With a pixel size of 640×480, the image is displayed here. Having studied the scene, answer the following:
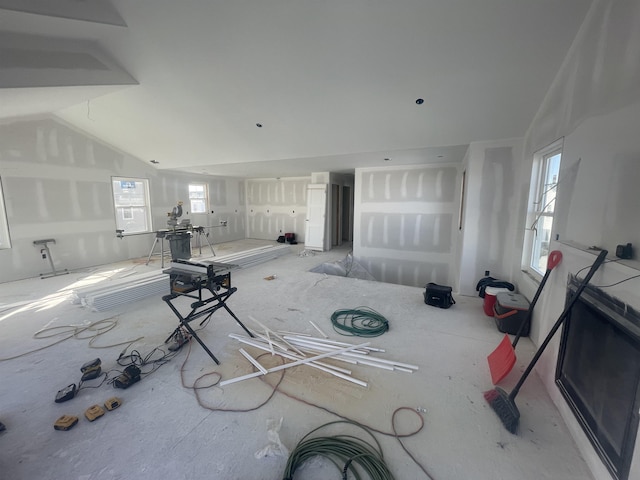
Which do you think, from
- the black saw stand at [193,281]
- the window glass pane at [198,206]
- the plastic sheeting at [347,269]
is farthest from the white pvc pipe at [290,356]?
the window glass pane at [198,206]

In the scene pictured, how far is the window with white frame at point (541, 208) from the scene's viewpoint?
3.04m

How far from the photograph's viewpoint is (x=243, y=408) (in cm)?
195

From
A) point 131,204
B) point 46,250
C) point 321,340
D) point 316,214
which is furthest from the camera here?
point 316,214

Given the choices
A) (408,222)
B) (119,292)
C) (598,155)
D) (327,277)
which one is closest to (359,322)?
(327,277)

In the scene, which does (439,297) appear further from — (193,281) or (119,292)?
(119,292)

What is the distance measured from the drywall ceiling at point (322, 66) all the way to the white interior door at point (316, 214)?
3033mm

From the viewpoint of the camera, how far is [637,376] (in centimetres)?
128

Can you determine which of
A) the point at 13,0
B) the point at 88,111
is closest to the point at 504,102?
the point at 13,0

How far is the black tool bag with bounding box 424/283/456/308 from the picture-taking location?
3717 millimetres

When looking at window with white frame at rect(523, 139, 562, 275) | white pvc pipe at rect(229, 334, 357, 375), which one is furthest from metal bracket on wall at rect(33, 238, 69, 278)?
window with white frame at rect(523, 139, 562, 275)

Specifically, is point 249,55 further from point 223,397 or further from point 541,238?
point 541,238

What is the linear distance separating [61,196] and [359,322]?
6.43 meters

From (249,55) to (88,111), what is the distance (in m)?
3.71

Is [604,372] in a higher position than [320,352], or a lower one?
higher
